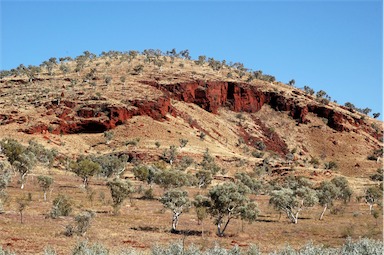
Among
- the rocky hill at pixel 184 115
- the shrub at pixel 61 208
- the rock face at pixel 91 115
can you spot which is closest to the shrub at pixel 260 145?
the rocky hill at pixel 184 115

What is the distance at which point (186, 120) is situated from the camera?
118m

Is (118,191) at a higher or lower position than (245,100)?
lower

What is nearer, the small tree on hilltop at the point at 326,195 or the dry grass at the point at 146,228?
the dry grass at the point at 146,228

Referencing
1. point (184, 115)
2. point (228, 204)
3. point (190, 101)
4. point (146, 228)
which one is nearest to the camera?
point (228, 204)

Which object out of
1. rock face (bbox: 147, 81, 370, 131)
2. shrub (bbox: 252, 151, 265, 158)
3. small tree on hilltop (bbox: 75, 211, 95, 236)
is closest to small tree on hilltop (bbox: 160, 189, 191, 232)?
small tree on hilltop (bbox: 75, 211, 95, 236)

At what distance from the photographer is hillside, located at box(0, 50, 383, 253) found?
9094 cm

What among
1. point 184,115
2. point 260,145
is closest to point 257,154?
point 260,145

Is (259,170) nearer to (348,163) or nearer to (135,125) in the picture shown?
(135,125)

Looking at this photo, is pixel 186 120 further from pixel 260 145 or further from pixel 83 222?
pixel 83 222

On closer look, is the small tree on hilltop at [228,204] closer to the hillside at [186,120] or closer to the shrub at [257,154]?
the hillside at [186,120]

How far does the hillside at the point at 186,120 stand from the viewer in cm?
9094

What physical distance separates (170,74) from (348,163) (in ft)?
205

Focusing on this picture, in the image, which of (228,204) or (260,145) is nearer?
(228,204)

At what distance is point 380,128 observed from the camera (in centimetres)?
15038
